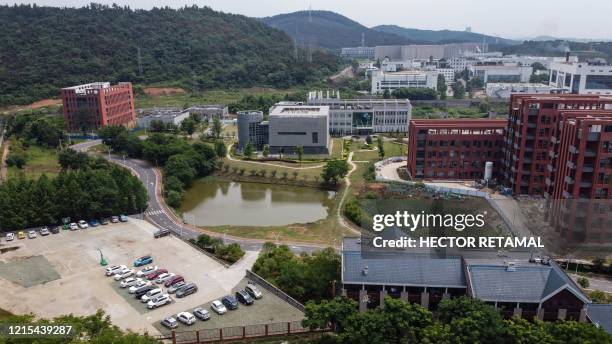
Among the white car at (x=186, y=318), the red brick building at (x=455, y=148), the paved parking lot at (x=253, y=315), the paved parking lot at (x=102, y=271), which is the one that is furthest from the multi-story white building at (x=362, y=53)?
the white car at (x=186, y=318)

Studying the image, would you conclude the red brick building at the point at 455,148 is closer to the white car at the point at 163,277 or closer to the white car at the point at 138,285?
the white car at the point at 163,277

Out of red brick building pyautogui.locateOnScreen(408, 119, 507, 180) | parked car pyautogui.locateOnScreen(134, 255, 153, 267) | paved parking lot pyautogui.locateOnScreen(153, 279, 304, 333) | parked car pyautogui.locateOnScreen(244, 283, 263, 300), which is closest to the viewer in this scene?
paved parking lot pyautogui.locateOnScreen(153, 279, 304, 333)

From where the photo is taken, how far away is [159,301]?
16.9 m

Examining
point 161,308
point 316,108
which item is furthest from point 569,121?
point 316,108

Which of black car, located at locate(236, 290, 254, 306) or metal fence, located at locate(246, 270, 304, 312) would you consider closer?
metal fence, located at locate(246, 270, 304, 312)

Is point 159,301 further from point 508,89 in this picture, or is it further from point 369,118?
point 508,89

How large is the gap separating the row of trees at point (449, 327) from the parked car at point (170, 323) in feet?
16.3

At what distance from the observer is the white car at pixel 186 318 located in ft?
51.3

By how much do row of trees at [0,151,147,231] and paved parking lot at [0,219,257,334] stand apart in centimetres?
141

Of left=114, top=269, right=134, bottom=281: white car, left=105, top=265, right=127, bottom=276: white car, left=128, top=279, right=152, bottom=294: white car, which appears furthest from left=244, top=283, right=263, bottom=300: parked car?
left=105, top=265, right=127, bottom=276: white car

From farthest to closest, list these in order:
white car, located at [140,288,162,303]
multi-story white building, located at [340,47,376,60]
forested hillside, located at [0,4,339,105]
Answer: multi-story white building, located at [340,47,376,60] < forested hillside, located at [0,4,339,105] < white car, located at [140,288,162,303]

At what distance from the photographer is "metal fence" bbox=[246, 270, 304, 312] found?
645 inches

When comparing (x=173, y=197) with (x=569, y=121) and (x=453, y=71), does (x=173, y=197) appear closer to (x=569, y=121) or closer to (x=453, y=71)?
(x=569, y=121)

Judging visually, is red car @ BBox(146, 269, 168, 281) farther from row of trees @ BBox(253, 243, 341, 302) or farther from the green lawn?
the green lawn
